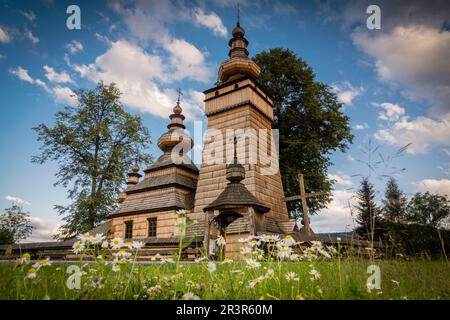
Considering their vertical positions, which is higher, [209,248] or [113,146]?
[113,146]

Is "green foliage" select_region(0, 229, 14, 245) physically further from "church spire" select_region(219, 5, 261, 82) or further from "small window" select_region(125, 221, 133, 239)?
"church spire" select_region(219, 5, 261, 82)

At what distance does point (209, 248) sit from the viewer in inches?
329

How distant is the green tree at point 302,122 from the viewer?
60.6 feet

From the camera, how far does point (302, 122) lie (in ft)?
65.7

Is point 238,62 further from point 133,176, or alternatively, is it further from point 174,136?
point 133,176

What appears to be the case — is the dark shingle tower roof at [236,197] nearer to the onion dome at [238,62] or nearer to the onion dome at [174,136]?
the onion dome at [238,62]

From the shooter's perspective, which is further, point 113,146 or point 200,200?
point 113,146

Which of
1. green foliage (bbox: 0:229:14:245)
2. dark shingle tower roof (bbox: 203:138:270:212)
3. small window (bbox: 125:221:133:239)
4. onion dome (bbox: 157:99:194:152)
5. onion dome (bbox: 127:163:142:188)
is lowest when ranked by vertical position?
green foliage (bbox: 0:229:14:245)

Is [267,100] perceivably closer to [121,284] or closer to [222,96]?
[222,96]

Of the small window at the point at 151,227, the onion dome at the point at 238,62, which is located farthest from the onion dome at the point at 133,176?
the onion dome at the point at 238,62

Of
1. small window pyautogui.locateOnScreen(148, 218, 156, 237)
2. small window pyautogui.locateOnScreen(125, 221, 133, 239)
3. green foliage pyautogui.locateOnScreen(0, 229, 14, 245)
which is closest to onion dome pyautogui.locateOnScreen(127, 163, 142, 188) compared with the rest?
small window pyautogui.locateOnScreen(125, 221, 133, 239)

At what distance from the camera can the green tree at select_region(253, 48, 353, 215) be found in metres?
18.5
